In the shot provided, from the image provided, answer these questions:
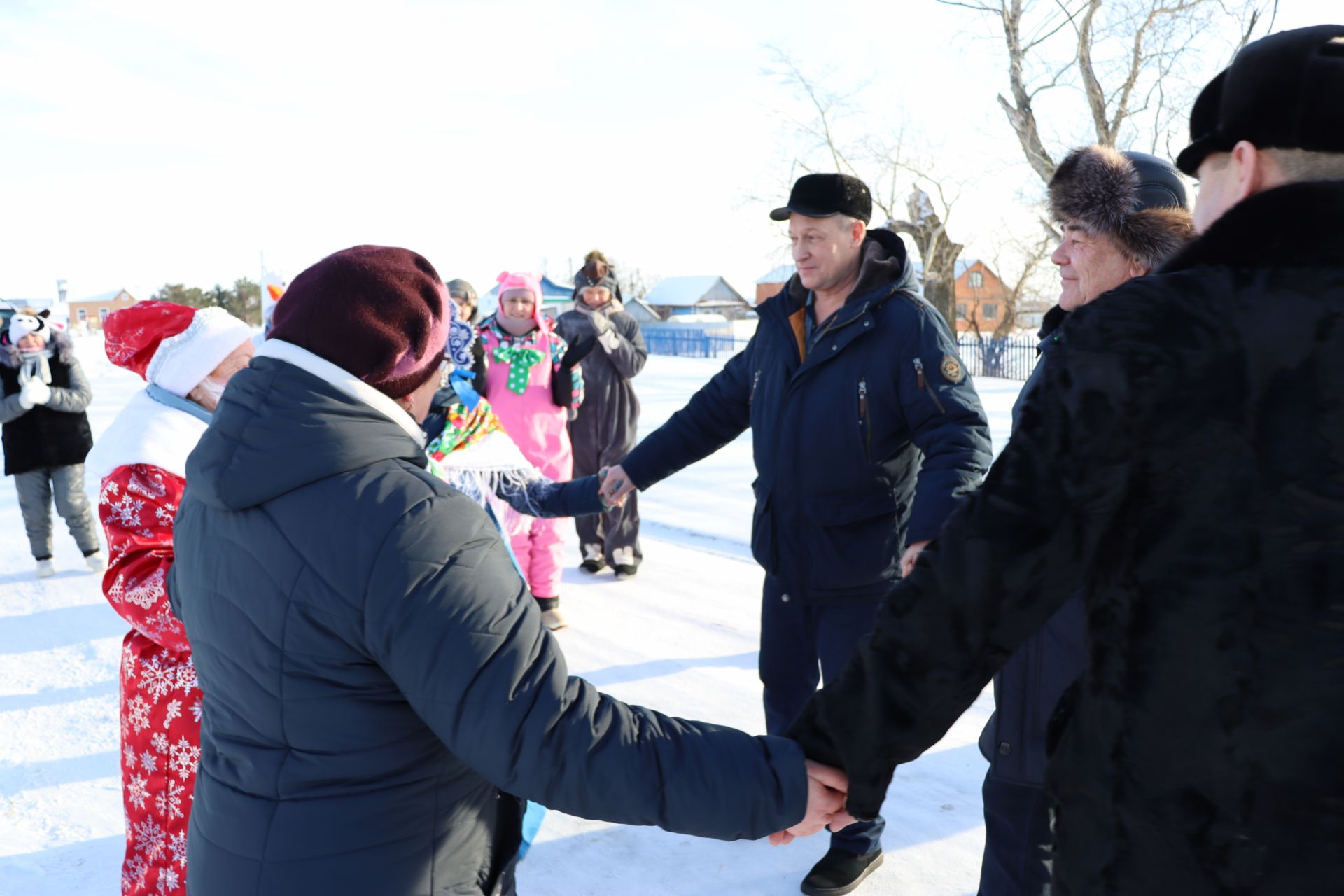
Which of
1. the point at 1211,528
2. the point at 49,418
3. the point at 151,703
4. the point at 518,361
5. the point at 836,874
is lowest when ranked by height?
the point at 836,874

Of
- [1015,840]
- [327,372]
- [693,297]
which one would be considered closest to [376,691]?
[327,372]

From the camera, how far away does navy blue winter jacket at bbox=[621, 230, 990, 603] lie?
9.13 feet

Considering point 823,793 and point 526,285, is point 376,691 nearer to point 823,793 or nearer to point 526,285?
point 823,793

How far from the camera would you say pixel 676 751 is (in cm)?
136

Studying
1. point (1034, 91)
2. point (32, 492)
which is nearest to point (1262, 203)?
point (32, 492)

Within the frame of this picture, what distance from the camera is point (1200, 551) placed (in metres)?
1.09

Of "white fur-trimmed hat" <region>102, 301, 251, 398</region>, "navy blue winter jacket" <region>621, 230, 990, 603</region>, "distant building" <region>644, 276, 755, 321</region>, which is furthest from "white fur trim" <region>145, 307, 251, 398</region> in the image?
"distant building" <region>644, 276, 755, 321</region>

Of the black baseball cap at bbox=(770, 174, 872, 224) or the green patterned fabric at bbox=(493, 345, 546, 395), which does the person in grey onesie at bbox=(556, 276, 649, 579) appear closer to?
the green patterned fabric at bbox=(493, 345, 546, 395)

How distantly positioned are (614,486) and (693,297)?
76049 millimetres

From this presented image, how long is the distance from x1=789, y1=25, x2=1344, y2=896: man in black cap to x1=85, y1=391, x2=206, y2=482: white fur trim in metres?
1.79

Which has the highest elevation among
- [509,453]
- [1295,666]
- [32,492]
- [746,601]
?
[1295,666]

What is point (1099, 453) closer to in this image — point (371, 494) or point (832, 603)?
point (371, 494)

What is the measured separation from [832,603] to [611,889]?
1.10 metres

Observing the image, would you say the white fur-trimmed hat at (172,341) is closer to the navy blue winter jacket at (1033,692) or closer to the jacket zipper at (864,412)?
the jacket zipper at (864,412)
